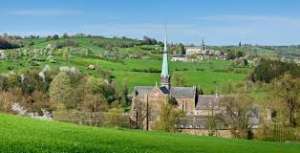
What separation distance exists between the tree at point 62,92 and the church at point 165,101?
14316mm

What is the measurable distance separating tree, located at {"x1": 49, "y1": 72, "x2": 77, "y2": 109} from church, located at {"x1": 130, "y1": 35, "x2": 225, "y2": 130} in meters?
14.3

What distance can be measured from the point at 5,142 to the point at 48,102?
110898 mm

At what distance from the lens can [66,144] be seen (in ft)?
110

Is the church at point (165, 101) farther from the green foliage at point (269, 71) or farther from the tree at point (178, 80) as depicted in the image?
the green foliage at point (269, 71)

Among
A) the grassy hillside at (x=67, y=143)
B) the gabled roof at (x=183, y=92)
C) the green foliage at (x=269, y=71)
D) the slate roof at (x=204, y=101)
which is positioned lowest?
the slate roof at (x=204, y=101)

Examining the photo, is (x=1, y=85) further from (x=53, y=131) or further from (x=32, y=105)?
(x=53, y=131)

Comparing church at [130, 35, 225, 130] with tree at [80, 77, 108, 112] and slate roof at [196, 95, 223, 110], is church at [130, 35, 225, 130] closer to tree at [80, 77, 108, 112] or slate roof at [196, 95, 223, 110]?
slate roof at [196, 95, 223, 110]

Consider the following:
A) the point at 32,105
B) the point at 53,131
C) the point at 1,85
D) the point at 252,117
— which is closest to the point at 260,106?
the point at 252,117

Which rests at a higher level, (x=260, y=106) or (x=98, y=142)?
(x=98, y=142)

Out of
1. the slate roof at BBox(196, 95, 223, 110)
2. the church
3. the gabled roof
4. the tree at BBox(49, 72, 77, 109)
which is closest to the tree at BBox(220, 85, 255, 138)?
the church

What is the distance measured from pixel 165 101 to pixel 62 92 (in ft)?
79.6

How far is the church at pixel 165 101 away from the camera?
375ft

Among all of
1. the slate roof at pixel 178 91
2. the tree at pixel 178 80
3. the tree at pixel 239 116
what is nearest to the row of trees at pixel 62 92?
the slate roof at pixel 178 91

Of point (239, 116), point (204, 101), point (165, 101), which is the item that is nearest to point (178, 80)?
point (204, 101)
